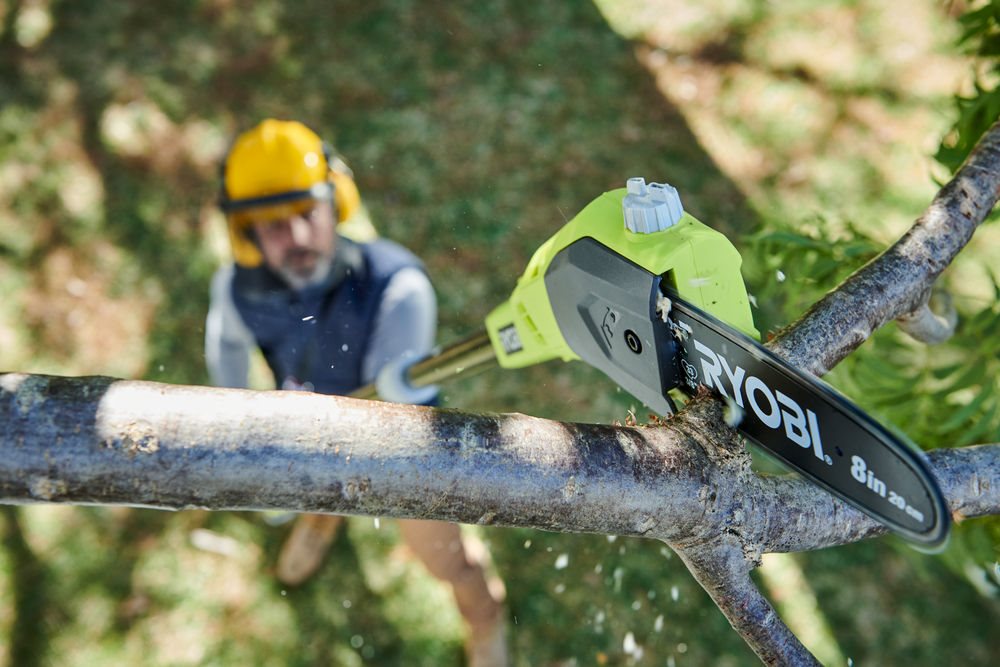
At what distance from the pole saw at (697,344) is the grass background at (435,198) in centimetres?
203

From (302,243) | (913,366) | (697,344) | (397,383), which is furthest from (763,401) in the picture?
(302,243)

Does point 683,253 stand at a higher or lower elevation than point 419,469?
higher

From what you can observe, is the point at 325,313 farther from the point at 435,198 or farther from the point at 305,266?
the point at 435,198

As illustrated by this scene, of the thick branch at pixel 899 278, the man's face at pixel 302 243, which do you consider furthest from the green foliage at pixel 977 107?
the man's face at pixel 302 243

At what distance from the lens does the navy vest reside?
250 centimetres

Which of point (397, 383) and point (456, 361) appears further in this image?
point (397, 383)

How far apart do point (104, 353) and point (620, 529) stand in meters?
3.53

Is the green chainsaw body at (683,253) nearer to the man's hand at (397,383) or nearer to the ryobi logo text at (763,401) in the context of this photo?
the ryobi logo text at (763,401)

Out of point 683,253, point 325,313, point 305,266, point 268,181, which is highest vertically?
point 683,253

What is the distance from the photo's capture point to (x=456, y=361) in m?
1.70

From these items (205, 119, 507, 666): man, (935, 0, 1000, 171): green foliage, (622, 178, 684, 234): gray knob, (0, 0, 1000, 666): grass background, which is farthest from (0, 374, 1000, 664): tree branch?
(0, 0, 1000, 666): grass background

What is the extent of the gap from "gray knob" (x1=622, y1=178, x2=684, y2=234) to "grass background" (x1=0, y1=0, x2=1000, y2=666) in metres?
2.16

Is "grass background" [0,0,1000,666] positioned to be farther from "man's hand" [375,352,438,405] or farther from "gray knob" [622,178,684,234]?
"gray knob" [622,178,684,234]

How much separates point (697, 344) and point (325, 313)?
1.75m
